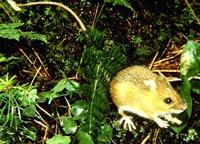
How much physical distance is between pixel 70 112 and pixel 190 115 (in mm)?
1153

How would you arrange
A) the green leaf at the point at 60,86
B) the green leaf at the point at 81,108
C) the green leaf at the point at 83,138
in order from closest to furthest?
the green leaf at the point at 83,138, the green leaf at the point at 81,108, the green leaf at the point at 60,86

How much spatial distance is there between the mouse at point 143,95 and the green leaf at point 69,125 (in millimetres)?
456

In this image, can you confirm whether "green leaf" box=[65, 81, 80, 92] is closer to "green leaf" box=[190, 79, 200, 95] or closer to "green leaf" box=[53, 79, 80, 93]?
"green leaf" box=[53, 79, 80, 93]

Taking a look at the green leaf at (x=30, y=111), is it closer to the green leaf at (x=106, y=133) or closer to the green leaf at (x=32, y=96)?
the green leaf at (x=32, y=96)

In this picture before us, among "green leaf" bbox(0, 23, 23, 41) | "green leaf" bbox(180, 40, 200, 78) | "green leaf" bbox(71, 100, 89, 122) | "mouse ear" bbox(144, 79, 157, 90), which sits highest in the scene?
"green leaf" bbox(0, 23, 23, 41)

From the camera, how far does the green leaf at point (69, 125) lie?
486 centimetres

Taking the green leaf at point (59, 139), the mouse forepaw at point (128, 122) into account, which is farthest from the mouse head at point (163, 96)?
the green leaf at point (59, 139)

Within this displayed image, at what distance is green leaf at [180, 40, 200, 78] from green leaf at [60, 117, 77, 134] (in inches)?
44.8

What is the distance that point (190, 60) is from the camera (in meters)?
4.90

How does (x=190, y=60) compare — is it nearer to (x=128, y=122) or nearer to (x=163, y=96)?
(x=163, y=96)

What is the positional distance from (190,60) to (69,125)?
1.30 m

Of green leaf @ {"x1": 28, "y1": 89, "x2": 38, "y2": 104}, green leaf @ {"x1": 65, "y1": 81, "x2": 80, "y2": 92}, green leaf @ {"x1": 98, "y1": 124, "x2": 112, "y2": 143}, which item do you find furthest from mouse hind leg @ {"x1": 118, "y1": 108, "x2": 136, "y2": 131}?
green leaf @ {"x1": 28, "y1": 89, "x2": 38, "y2": 104}

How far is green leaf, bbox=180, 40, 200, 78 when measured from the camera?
4.87 meters

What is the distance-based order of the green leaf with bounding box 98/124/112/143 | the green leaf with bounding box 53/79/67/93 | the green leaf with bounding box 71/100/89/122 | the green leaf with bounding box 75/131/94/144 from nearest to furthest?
the green leaf with bounding box 75/131/94/144 < the green leaf with bounding box 71/100/89/122 < the green leaf with bounding box 98/124/112/143 < the green leaf with bounding box 53/79/67/93
